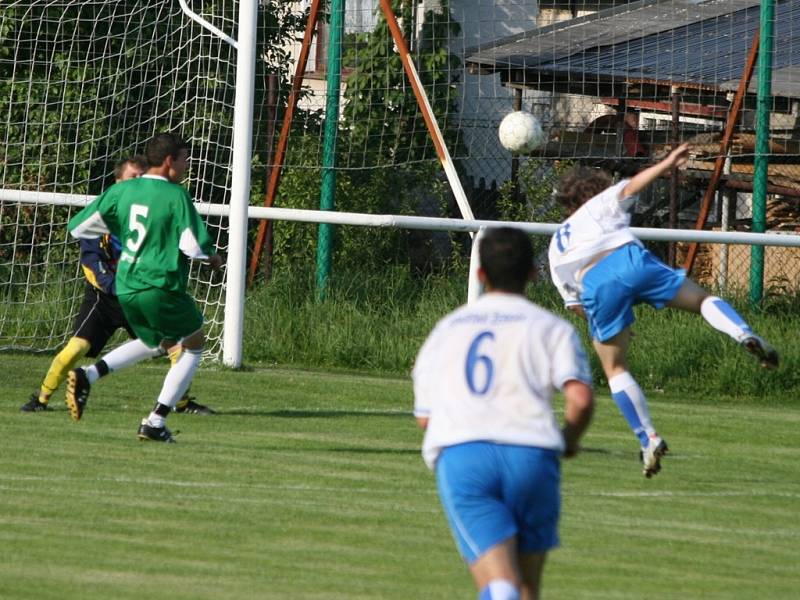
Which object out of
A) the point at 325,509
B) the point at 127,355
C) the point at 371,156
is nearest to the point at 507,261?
the point at 325,509

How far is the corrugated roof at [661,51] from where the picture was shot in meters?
18.6

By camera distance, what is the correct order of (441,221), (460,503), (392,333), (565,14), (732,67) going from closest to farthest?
(460,503) → (441,221) → (392,333) → (732,67) → (565,14)

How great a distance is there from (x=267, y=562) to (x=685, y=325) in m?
9.39

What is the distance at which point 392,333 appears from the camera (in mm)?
16484

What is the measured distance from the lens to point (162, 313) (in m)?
11.0

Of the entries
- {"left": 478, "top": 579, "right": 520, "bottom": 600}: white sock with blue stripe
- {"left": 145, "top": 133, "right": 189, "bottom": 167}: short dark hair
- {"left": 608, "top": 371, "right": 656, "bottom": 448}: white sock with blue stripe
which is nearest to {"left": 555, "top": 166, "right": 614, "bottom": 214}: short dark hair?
{"left": 608, "top": 371, "right": 656, "bottom": 448}: white sock with blue stripe

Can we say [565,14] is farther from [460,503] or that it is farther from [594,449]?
[460,503]

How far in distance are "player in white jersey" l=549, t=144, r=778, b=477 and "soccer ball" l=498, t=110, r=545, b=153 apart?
6.20 meters

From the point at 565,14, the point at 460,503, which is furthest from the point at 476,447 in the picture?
the point at 565,14

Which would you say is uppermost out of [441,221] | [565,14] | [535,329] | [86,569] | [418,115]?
[565,14]

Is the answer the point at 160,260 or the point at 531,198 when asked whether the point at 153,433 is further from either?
the point at 531,198

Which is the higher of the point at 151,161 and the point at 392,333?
the point at 151,161

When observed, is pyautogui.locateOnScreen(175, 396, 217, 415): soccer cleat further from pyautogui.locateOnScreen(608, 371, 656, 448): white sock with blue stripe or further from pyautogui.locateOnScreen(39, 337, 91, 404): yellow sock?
pyautogui.locateOnScreen(608, 371, 656, 448): white sock with blue stripe

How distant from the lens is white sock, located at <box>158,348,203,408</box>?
1081 centimetres
